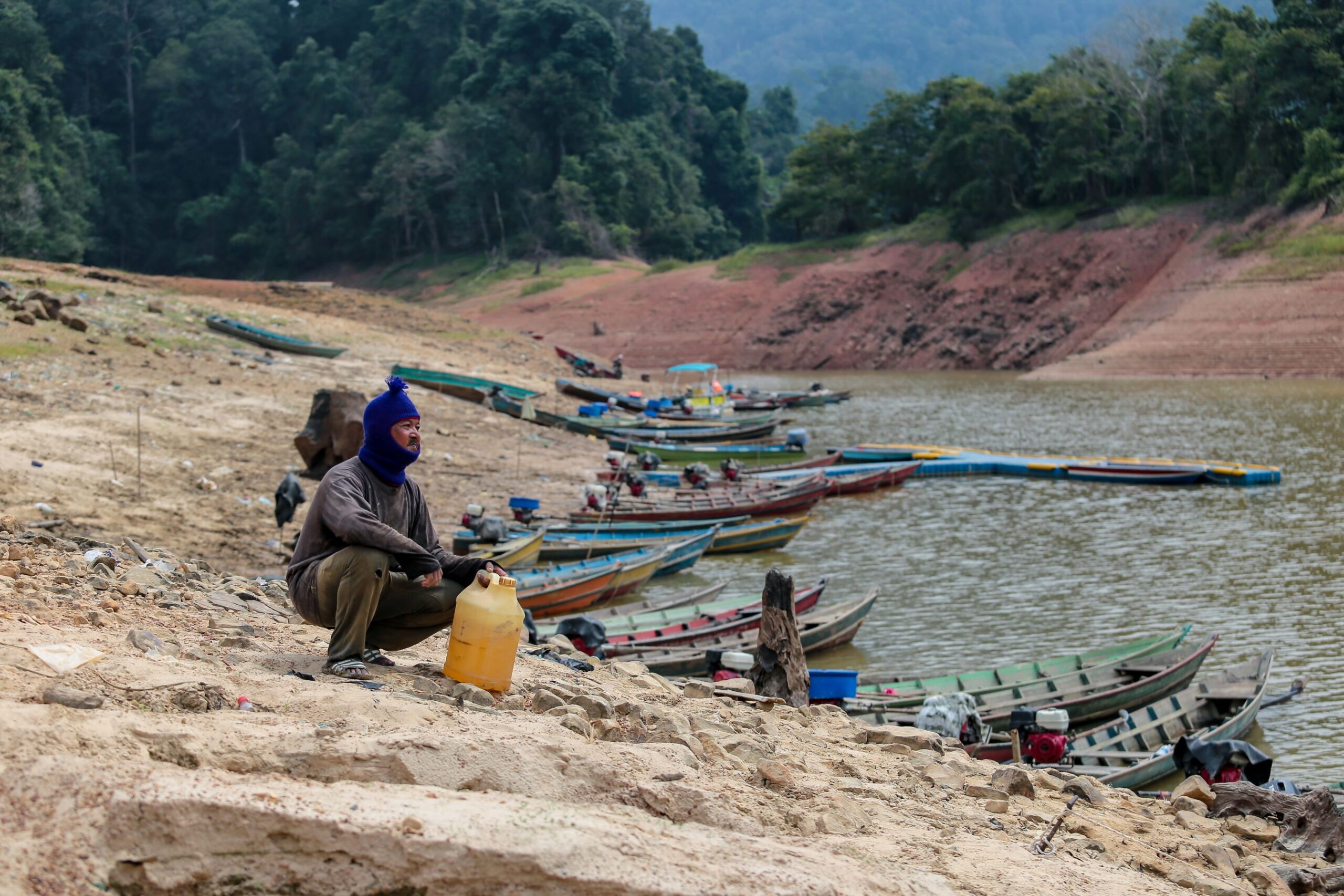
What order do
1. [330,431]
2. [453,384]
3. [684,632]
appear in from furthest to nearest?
[453,384] < [330,431] < [684,632]

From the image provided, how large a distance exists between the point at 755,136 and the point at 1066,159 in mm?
77176

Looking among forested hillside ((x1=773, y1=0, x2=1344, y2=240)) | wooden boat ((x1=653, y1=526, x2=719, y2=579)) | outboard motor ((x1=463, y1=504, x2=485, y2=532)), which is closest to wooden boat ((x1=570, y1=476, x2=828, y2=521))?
wooden boat ((x1=653, y1=526, x2=719, y2=579))

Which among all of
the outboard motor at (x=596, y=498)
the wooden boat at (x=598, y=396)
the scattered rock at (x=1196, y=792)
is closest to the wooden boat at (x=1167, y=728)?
the scattered rock at (x=1196, y=792)

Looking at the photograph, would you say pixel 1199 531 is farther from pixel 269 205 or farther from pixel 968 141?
pixel 269 205

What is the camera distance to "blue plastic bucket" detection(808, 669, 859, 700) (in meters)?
9.73

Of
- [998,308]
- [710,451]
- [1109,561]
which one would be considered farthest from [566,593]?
[998,308]

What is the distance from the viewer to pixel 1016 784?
21.4 ft

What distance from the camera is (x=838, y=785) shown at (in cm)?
587

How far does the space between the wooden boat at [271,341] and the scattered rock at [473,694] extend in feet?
79.1

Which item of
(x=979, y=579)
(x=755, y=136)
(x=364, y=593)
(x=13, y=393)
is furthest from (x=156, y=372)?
(x=755, y=136)

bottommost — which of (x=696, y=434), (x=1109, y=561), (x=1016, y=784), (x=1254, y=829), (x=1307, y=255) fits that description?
(x=1109, y=561)

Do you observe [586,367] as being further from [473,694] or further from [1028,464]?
[473,694]

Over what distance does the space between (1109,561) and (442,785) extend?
50.5 feet

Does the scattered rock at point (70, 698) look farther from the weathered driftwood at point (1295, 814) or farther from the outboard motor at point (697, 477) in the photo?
the outboard motor at point (697, 477)
